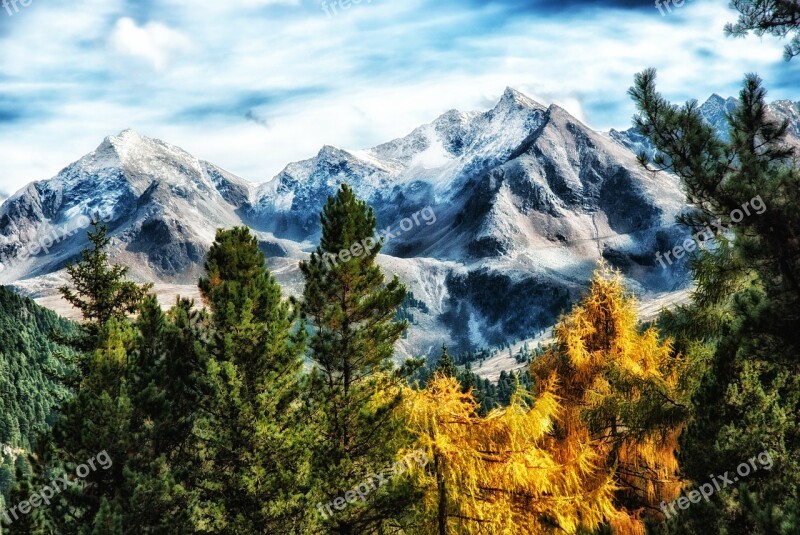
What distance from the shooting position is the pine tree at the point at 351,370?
851 inches

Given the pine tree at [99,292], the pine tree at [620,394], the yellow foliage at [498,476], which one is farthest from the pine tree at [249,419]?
the pine tree at [620,394]

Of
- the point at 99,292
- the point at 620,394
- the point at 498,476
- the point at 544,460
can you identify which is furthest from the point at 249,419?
the point at 620,394

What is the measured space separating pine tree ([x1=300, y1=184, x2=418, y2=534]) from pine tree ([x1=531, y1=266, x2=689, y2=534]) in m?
6.25

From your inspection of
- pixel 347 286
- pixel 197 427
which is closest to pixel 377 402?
pixel 347 286

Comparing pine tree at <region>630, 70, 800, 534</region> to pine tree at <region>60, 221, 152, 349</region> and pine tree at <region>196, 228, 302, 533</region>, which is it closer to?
pine tree at <region>196, 228, 302, 533</region>

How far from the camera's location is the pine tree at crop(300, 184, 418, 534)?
70.9ft

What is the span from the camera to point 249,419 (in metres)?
21.3

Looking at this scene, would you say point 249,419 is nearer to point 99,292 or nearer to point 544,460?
point 544,460

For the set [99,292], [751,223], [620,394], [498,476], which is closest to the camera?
[751,223]

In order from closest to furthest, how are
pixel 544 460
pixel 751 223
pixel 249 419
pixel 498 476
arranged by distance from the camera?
pixel 751 223, pixel 544 460, pixel 498 476, pixel 249 419

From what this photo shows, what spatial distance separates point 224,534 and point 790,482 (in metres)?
17.4

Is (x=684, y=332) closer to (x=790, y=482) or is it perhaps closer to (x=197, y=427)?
(x=790, y=482)

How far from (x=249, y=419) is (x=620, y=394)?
13.1m

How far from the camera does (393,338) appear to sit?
25281mm
